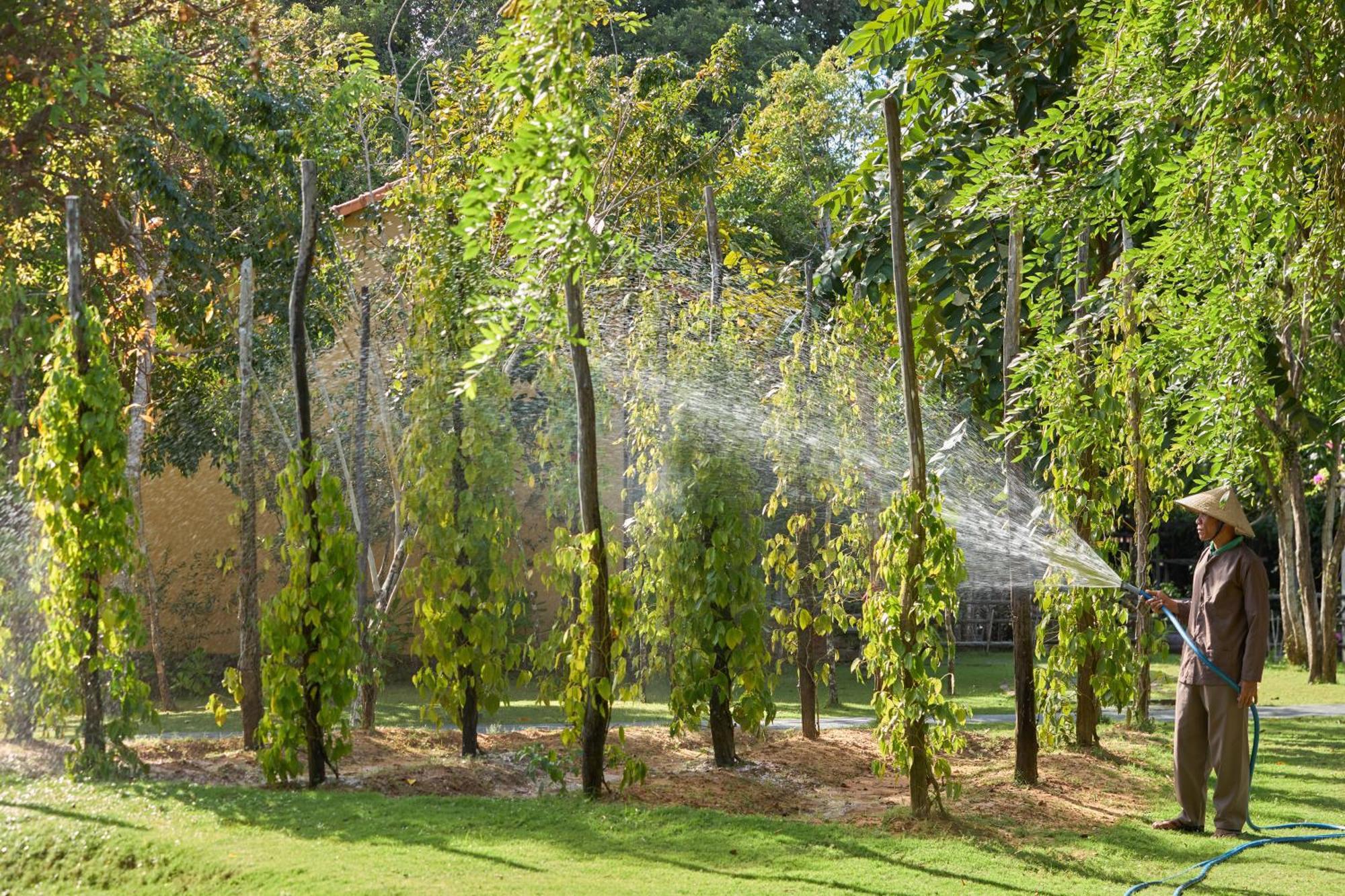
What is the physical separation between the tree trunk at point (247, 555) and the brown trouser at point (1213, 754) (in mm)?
5841

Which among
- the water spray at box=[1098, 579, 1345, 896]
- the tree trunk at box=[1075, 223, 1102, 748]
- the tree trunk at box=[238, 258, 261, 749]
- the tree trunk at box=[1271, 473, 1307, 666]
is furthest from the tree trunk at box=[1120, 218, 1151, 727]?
the tree trunk at box=[1271, 473, 1307, 666]

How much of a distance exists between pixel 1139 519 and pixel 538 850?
5817 mm

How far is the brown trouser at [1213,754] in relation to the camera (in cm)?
684

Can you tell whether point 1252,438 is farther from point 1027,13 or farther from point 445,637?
point 445,637

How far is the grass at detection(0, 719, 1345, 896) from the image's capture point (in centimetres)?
586

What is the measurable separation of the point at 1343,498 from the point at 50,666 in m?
16.2

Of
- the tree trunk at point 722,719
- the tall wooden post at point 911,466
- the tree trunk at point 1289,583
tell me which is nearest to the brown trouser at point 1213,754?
the tall wooden post at point 911,466

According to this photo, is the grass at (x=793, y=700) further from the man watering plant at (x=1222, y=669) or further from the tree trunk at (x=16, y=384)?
the man watering plant at (x=1222, y=669)

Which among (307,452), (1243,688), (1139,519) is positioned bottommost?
(1243,688)

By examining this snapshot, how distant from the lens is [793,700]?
14.8 m

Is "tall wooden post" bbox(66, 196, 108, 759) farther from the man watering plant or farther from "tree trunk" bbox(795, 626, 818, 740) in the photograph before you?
the man watering plant

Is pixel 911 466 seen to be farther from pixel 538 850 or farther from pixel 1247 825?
pixel 538 850

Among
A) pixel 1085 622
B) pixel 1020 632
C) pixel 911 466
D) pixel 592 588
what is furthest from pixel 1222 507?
pixel 592 588

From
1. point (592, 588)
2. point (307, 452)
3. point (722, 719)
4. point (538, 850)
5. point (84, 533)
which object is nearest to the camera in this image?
A: point (538, 850)
